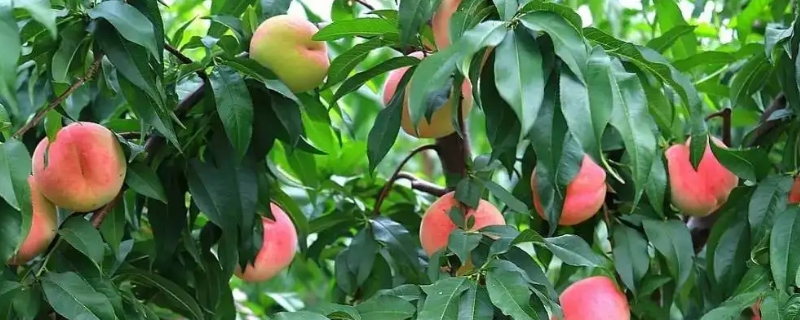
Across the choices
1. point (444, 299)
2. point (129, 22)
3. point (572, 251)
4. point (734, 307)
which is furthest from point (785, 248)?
point (129, 22)

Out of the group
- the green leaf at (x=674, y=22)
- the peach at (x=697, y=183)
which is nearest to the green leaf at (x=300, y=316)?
the peach at (x=697, y=183)

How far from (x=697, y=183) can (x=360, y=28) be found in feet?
1.25

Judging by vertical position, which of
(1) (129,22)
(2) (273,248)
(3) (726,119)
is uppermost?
(1) (129,22)

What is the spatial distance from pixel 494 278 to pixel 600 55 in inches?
7.2

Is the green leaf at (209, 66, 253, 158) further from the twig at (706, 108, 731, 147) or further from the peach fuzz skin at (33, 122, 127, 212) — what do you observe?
the twig at (706, 108, 731, 147)

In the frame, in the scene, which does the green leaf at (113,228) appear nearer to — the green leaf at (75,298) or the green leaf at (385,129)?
the green leaf at (75,298)

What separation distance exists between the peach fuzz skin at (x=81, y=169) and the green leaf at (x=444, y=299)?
0.94ft

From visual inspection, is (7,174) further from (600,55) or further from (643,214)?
(643,214)

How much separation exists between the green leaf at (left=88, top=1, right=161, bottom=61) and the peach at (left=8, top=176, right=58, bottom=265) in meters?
0.18

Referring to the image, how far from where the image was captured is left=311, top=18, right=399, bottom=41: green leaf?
73 cm

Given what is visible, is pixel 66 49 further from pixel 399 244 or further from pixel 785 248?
pixel 785 248

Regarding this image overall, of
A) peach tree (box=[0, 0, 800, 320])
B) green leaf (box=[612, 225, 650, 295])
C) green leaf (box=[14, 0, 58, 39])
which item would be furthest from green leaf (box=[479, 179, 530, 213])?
green leaf (box=[14, 0, 58, 39])

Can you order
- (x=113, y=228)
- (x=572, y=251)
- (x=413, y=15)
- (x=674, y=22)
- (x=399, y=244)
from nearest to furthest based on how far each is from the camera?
(x=413, y=15)
(x=572, y=251)
(x=113, y=228)
(x=399, y=244)
(x=674, y=22)

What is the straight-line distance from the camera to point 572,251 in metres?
0.71
